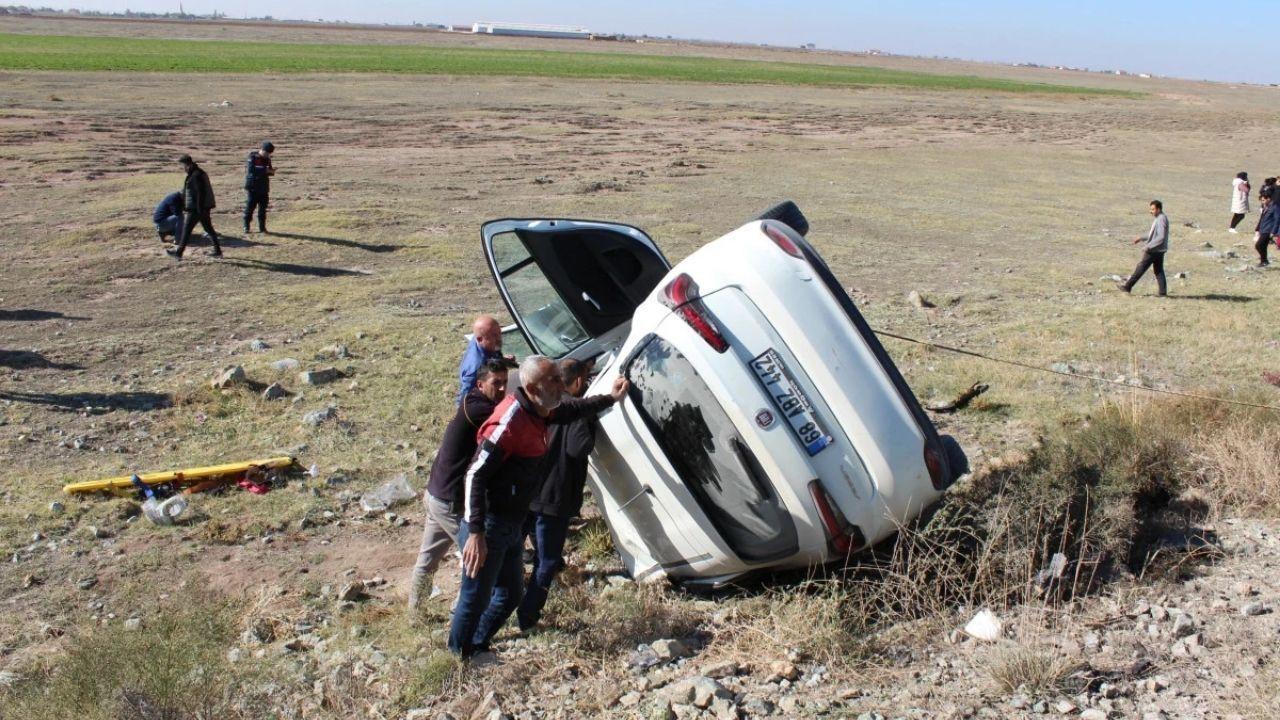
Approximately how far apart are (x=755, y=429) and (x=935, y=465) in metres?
0.97

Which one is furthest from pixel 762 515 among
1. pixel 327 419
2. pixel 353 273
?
pixel 353 273

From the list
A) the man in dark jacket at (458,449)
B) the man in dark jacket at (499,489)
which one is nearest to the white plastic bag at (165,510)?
the man in dark jacket at (458,449)

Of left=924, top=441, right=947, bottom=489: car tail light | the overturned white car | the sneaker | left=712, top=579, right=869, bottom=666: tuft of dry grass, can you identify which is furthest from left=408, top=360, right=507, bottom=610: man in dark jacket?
left=924, top=441, right=947, bottom=489: car tail light

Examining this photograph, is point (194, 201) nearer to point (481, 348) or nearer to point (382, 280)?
point (382, 280)

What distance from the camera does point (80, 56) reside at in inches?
2060

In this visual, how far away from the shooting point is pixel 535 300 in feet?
25.8

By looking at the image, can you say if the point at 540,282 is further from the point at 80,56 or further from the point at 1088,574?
the point at 80,56

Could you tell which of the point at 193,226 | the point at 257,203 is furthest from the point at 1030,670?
the point at 257,203

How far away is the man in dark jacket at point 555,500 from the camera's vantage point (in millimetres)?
5223

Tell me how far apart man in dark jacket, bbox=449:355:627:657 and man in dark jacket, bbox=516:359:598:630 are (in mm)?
261

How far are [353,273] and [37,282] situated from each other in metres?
3.64

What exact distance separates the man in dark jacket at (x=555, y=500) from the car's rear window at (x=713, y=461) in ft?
1.13

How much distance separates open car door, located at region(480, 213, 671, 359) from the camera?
7531 mm

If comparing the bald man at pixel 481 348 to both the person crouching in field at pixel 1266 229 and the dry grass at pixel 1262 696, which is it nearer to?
the dry grass at pixel 1262 696
